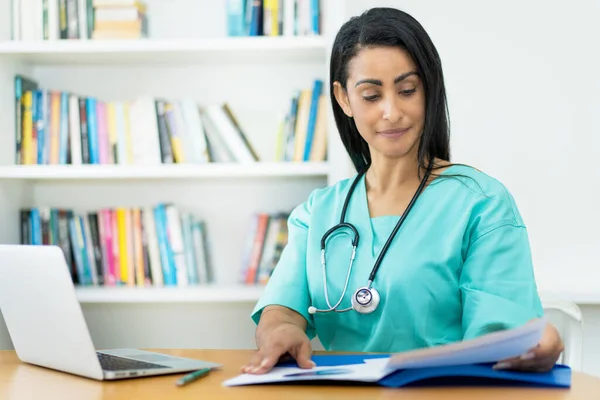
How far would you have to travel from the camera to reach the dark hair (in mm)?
1425

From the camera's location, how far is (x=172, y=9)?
2.68 m

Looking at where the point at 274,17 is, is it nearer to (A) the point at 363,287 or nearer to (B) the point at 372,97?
(B) the point at 372,97

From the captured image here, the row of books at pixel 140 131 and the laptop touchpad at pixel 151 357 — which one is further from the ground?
the row of books at pixel 140 131

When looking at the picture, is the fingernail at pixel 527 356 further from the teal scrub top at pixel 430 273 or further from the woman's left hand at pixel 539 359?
the teal scrub top at pixel 430 273

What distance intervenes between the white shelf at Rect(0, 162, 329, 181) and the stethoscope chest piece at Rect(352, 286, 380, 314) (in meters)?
1.07

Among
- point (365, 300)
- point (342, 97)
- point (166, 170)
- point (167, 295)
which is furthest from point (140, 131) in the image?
point (365, 300)

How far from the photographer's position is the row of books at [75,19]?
252cm

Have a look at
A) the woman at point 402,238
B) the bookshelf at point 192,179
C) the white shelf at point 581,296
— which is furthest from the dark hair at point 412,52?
the bookshelf at point 192,179

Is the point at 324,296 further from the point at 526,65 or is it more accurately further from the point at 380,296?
the point at 526,65

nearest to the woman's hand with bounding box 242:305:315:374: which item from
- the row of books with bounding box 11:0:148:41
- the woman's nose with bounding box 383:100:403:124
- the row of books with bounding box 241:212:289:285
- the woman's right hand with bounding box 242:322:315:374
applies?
the woman's right hand with bounding box 242:322:315:374

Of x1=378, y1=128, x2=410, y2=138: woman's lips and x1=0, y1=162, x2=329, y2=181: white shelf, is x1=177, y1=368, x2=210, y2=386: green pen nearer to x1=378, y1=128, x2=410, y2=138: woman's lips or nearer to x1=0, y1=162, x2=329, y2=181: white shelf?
x1=378, y1=128, x2=410, y2=138: woman's lips

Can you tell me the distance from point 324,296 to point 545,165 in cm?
122

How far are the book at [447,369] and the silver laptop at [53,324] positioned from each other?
164mm

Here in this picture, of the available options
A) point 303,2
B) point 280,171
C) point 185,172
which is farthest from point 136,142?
point 303,2
